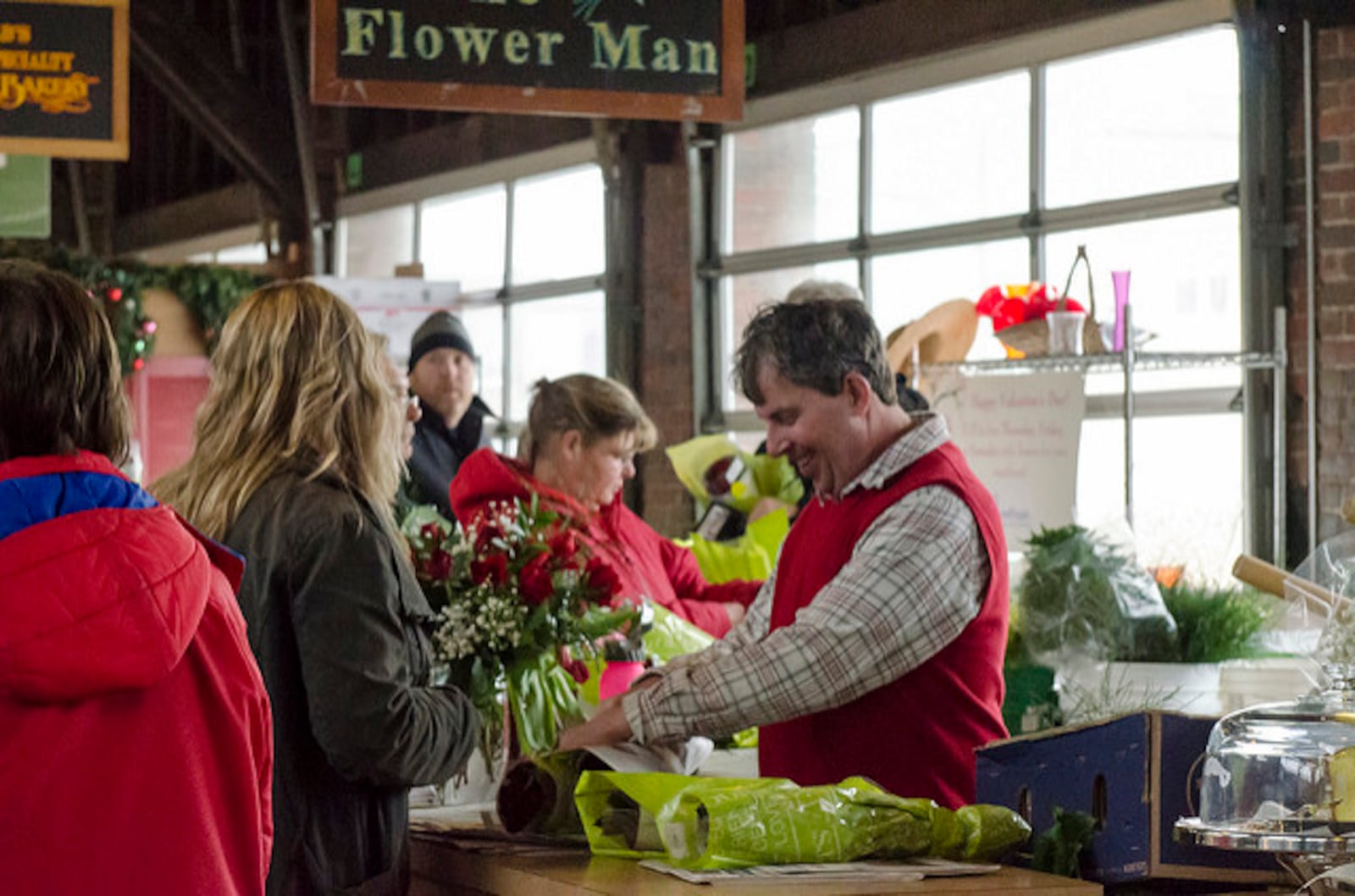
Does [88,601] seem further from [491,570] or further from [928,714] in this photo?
[928,714]

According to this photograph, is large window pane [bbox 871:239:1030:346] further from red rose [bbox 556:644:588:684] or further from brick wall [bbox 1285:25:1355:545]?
red rose [bbox 556:644:588:684]

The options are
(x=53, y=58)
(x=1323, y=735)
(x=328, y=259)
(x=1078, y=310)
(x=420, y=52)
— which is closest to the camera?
(x=1323, y=735)

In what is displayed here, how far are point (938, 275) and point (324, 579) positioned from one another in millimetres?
6038

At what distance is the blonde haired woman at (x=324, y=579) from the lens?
257cm

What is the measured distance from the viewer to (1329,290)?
6512 mm

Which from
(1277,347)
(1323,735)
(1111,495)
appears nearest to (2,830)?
(1323,735)

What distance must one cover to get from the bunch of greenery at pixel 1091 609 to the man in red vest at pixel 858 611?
959 millimetres

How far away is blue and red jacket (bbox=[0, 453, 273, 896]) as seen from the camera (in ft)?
6.64

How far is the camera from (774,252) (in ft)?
30.7

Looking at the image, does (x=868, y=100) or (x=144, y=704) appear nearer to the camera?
(x=144, y=704)

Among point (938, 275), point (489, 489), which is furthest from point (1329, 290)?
point (489, 489)

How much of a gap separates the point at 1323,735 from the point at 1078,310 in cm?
418

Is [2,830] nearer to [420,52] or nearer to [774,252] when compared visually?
[420,52]

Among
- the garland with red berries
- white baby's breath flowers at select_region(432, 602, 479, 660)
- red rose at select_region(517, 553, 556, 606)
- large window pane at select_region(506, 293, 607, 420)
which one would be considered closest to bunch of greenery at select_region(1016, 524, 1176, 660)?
red rose at select_region(517, 553, 556, 606)
